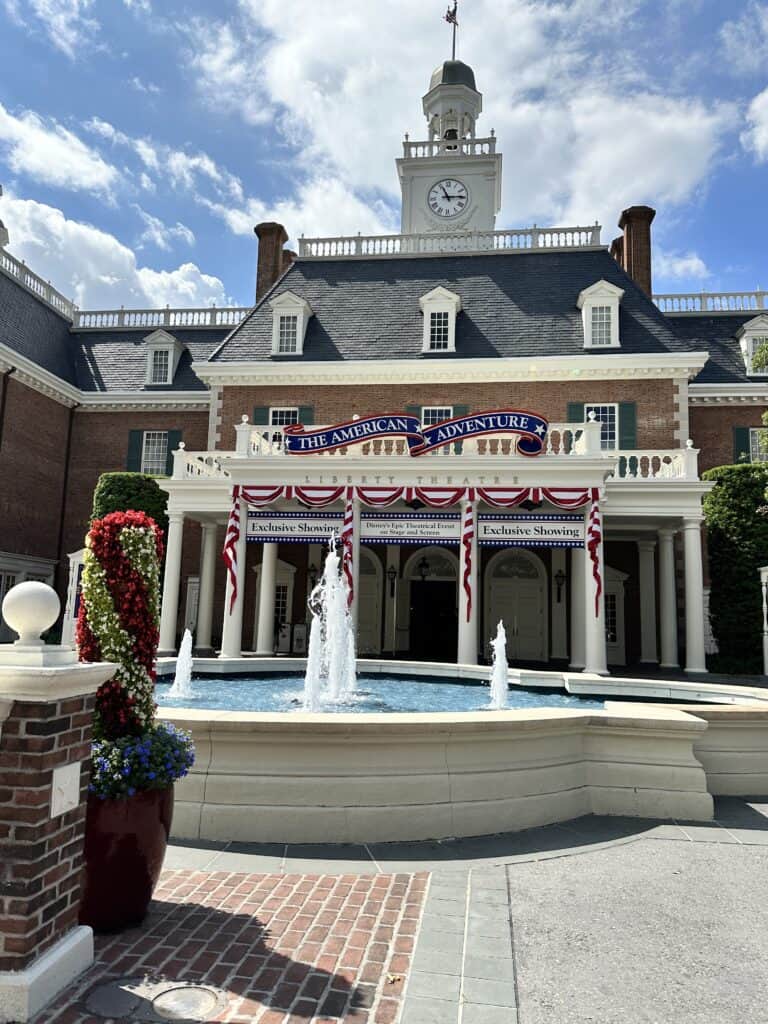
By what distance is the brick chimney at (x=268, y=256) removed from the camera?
32.0m

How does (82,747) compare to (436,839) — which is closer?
(82,747)

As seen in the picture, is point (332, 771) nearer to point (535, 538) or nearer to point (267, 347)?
point (535, 538)

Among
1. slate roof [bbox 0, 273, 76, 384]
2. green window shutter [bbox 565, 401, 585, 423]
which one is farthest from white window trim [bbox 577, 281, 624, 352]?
slate roof [bbox 0, 273, 76, 384]

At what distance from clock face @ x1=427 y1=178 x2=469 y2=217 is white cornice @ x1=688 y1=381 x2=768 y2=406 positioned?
19.1m

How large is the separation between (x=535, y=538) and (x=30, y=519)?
19203mm

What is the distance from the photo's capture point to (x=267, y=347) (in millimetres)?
26938

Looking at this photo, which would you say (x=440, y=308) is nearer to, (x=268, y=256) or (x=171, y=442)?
(x=268, y=256)

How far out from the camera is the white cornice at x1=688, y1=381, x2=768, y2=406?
1009 inches

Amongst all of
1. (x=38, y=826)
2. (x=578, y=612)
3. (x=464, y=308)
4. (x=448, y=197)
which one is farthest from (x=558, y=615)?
(x=448, y=197)

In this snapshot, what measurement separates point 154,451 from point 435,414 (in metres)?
11.9

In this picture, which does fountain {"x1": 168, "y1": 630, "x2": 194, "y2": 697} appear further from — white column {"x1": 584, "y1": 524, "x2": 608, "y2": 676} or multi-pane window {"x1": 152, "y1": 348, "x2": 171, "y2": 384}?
multi-pane window {"x1": 152, "y1": 348, "x2": 171, "y2": 384}

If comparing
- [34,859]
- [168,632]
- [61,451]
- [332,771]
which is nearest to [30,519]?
[61,451]

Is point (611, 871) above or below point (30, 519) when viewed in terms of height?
below

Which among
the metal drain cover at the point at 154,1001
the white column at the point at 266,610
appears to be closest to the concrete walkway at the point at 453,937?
the metal drain cover at the point at 154,1001
